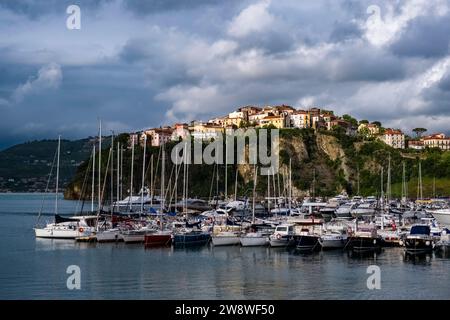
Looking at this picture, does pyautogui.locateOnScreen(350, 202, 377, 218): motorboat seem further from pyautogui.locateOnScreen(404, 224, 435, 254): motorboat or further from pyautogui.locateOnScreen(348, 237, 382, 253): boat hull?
pyautogui.locateOnScreen(404, 224, 435, 254): motorboat

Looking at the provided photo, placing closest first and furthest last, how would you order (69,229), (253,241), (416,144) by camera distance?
(253,241)
(69,229)
(416,144)

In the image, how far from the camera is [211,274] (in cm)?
3731

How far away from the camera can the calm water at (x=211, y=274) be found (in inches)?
1228

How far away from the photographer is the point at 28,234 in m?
64.6

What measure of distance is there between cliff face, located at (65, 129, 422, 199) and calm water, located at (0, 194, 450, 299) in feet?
286

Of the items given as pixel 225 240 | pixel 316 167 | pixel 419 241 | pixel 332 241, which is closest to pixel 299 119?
pixel 316 167

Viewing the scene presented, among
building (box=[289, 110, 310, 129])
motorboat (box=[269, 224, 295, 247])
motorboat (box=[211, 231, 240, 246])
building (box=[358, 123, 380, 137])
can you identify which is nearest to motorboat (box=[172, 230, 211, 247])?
motorboat (box=[211, 231, 240, 246])

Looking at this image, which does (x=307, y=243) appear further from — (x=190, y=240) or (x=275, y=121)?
(x=275, y=121)

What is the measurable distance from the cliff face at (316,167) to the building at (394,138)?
1788 centimetres

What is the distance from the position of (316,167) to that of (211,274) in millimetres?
113475

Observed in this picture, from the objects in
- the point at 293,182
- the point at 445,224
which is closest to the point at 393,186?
the point at 293,182

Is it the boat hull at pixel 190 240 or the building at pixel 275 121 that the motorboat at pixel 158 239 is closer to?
the boat hull at pixel 190 240

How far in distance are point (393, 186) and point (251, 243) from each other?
282ft
